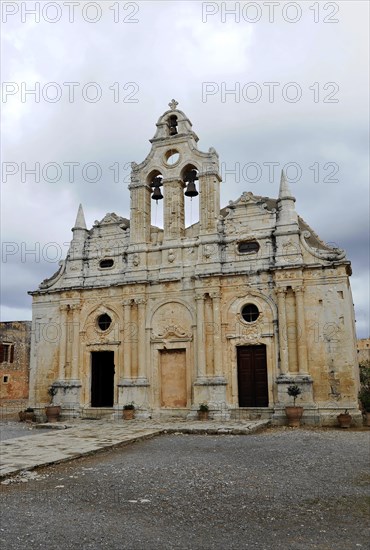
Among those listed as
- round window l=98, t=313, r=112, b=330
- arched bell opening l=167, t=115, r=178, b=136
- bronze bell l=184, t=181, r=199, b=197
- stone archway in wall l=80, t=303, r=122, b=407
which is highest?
arched bell opening l=167, t=115, r=178, b=136

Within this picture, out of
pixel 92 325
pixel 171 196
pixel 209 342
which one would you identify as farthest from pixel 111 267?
pixel 209 342

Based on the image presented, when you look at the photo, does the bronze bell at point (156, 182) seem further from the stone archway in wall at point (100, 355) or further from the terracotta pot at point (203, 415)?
the terracotta pot at point (203, 415)

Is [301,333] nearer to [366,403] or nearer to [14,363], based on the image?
[366,403]

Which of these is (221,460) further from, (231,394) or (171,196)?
(171,196)

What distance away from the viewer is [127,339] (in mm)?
20859

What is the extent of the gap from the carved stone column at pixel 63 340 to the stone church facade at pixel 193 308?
6 cm

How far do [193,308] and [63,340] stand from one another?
602cm

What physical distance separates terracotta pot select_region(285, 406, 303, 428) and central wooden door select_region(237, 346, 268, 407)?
4.68ft

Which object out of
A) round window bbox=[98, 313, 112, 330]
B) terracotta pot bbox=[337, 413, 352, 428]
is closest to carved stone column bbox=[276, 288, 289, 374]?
terracotta pot bbox=[337, 413, 352, 428]

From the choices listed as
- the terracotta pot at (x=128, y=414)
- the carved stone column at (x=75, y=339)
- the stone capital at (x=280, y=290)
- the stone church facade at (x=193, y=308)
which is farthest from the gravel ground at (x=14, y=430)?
the stone capital at (x=280, y=290)

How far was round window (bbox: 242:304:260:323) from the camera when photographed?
19578mm

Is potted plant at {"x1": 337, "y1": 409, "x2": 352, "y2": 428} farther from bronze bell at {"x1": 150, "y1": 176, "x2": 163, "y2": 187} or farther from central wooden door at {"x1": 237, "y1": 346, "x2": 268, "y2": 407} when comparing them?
bronze bell at {"x1": 150, "y1": 176, "x2": 163, "y2": 187}

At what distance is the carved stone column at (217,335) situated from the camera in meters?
19.2

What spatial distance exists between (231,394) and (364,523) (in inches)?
498
